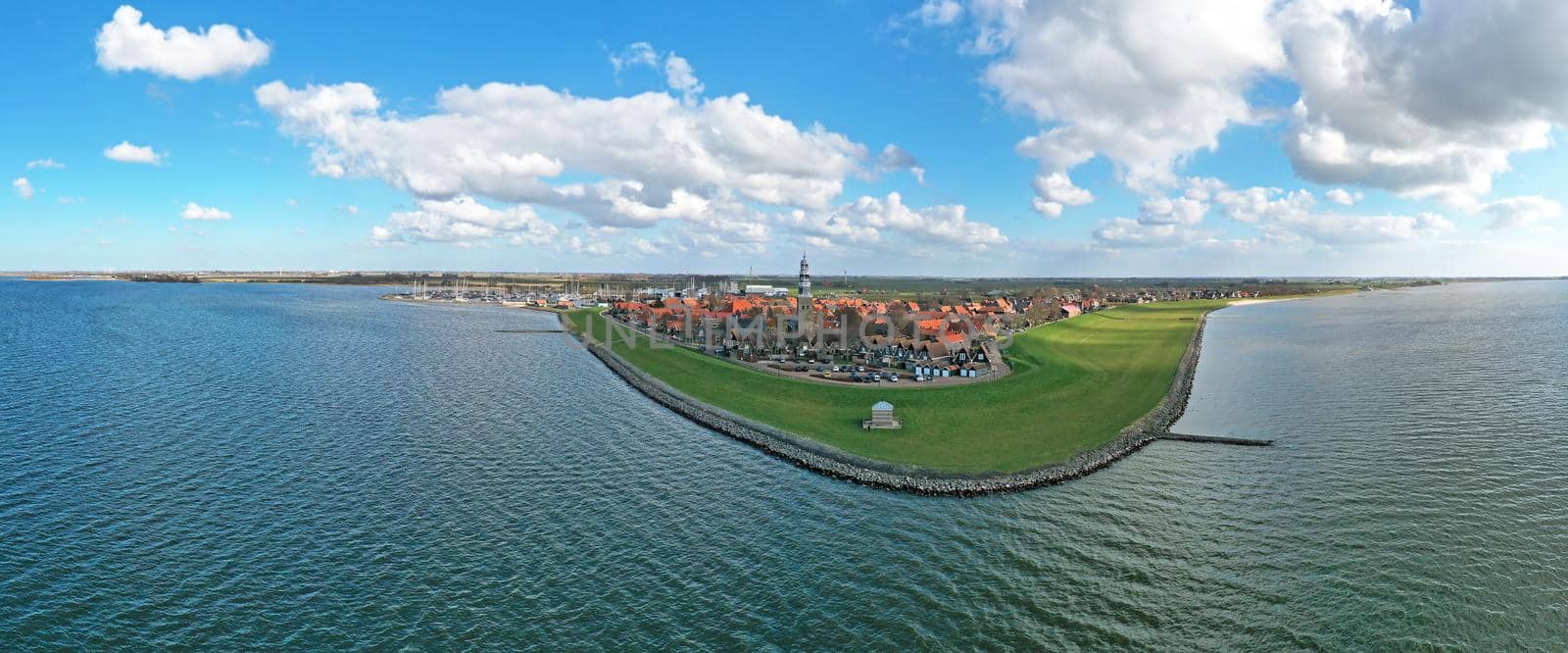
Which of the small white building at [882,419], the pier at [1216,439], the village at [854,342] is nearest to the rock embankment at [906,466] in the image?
the pier at [1216,439]

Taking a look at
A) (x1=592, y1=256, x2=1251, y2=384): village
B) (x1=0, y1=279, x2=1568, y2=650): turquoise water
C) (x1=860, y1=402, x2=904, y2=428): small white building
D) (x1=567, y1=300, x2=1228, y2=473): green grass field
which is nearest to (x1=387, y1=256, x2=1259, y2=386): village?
(x1=592, y1=256, x2=1251, y2=384): village

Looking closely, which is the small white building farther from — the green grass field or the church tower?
the church tower

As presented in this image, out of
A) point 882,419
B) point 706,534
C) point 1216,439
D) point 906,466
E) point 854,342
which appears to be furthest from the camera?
point 854,342

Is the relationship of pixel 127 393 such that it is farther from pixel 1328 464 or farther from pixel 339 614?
pixel 1328 464

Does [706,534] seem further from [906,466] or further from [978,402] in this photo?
[978,402]

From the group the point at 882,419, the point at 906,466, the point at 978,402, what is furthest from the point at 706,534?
the point at 978,402

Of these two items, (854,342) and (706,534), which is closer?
(706,534)
